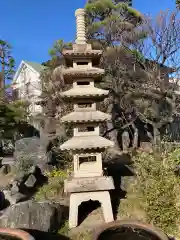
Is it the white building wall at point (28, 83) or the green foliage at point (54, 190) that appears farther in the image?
the white building wall at point (28, 83)

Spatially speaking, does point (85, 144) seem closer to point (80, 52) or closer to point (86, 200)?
point (86, 200)

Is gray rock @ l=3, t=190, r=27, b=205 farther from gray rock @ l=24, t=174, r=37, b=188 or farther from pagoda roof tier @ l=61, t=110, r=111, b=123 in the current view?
pagoda roof tier @ l=61, t=110, r=111, b=123

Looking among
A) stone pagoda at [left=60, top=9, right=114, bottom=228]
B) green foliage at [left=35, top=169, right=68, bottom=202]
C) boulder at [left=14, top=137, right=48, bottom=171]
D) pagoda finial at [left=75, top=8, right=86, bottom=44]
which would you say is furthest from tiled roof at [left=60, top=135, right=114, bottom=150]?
boulder at [left=14, top=137, right=48, bottom=171]

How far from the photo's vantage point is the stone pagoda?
6.12 m

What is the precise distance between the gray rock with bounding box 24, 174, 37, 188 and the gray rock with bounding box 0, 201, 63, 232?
4212mm

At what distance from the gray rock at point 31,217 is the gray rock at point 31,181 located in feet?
13.8

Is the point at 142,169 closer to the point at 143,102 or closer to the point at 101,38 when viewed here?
the point at 143,102

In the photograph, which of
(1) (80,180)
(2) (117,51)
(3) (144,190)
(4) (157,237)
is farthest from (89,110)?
(2) (117,51)

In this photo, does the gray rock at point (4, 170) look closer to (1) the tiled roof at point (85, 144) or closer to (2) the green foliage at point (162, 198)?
(1) the tiled roof at point (85, 144)

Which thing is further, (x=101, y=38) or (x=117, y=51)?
(x=101, y=38)

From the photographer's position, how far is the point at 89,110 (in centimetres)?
669

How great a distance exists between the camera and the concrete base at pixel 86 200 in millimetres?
6004

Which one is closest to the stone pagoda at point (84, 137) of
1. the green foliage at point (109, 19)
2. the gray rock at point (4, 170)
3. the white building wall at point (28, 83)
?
the gray rock at point (4, 170)

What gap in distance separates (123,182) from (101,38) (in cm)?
1197
